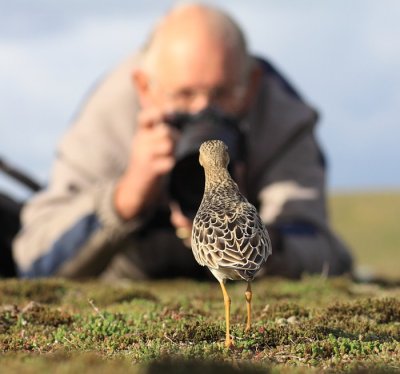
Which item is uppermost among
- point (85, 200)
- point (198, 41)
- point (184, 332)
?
point (198, 41)

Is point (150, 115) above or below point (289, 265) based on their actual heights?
above

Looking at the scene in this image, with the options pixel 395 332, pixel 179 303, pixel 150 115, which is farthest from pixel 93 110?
pixel 395 332

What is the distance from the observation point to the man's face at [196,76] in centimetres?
1394

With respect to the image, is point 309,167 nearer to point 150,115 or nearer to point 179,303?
point 150,115

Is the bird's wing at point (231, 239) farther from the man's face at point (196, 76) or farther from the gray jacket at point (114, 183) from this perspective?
the gray jacket at point (114, 183)

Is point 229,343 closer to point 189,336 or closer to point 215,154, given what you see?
point 189,336

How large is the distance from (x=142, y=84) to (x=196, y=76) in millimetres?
1255

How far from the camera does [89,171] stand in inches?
607

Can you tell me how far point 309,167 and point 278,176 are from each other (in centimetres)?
86

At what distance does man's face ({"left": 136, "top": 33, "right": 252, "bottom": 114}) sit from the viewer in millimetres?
13938

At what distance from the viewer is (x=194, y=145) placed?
36.8 feet

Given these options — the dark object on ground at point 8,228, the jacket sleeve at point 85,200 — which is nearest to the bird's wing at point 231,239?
the jacket sleeve at point 85,200

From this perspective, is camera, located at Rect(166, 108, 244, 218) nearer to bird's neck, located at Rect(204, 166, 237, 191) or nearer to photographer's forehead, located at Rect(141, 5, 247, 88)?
photographer's forehead, located at Rect(141, 5, 247, 88)

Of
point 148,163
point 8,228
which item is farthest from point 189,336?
point 8,228
